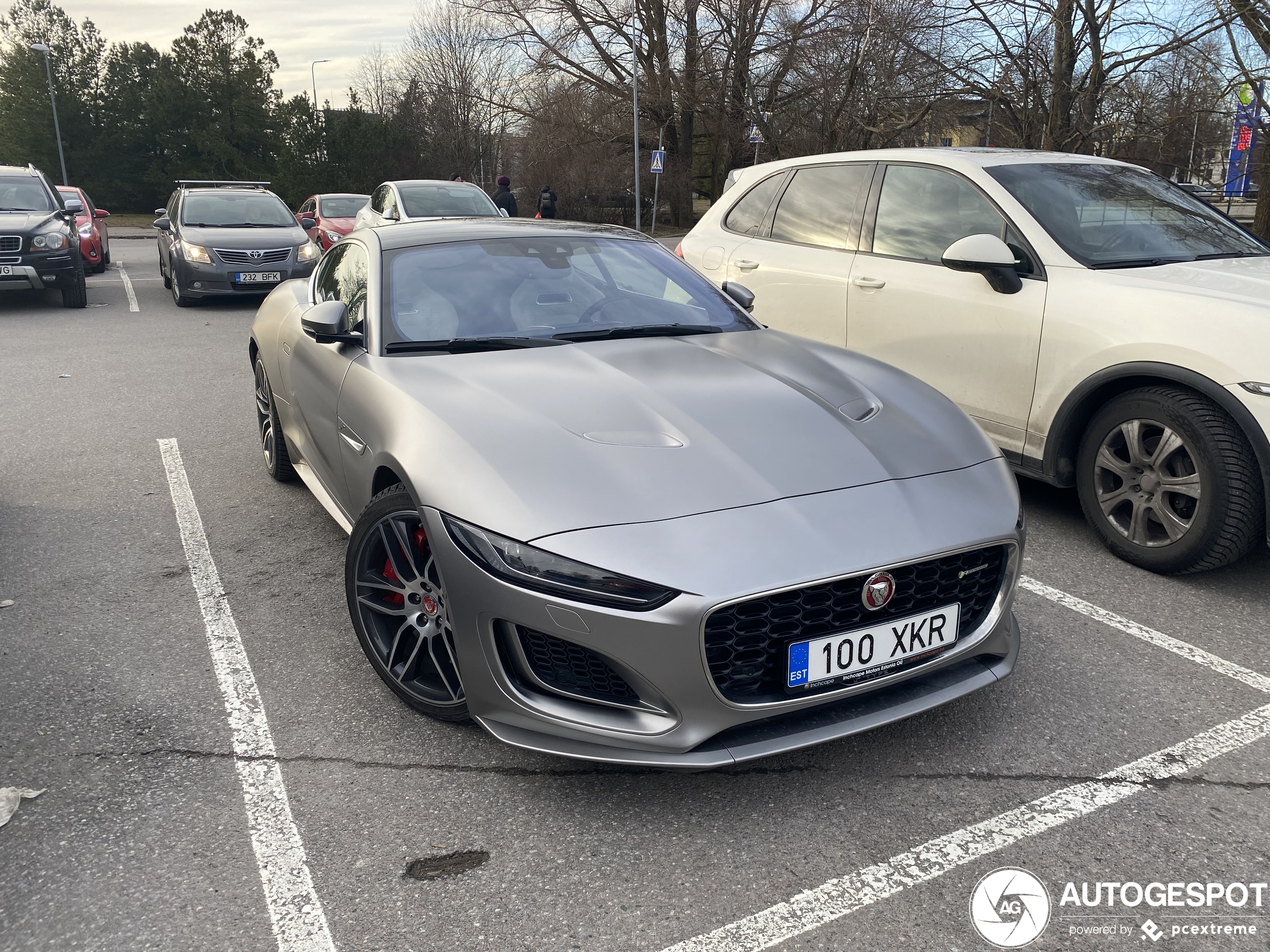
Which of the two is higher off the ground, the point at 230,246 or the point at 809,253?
the point at 809,253

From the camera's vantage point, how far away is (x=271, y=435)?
5.16 meters

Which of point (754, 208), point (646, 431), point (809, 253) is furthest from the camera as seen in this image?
point (754, 208)

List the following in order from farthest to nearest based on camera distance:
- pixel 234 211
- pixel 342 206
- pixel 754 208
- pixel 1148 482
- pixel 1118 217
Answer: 1. pixel 342 206
2. pixel 234 211
3. pixel 754 208
4. pixel 1118 217
5. pixel 1148 482

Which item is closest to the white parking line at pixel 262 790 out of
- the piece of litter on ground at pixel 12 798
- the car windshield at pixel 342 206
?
the piece of litter on ground at pixel 12 798

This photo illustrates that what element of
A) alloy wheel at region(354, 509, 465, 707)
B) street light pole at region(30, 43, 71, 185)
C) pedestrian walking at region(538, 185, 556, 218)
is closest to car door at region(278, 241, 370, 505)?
alloy wheel at region(354, 509, 465, 707)

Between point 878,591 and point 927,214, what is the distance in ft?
10.3

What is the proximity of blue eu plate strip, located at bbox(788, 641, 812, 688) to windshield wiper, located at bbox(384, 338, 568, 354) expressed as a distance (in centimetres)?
157

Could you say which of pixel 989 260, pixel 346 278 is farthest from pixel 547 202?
pixel 989 260

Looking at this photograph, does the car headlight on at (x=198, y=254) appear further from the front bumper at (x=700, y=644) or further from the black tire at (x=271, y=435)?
the front bumper at (x=700, y=644)

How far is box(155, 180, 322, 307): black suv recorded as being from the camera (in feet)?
40.8

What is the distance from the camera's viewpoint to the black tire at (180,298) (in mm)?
12645

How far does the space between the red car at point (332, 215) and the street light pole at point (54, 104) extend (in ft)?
85.8

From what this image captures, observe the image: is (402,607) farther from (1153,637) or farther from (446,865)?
(1153,637)

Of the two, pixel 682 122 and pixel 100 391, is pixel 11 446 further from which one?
pixel 682 122
